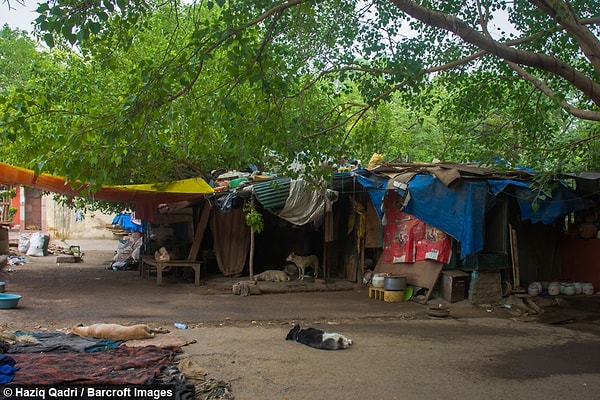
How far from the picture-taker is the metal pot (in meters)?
10.7

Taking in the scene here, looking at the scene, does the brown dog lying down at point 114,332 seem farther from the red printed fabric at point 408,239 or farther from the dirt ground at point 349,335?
the red printed fabric at point 408,239

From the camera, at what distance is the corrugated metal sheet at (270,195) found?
1171 cm

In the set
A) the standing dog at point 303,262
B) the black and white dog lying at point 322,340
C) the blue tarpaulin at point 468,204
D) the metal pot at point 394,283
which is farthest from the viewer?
the standing dog at point 303,262

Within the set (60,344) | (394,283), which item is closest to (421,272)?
(394,283)

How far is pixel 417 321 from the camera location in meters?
9.02

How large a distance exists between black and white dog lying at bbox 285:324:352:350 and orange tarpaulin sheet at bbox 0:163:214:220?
5.34 m

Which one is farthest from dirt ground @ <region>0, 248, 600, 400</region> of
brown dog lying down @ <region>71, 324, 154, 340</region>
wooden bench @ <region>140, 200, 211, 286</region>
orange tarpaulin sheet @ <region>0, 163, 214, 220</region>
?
orange tarpaulin sheet @ <region>0, 163, 214, 220</region>

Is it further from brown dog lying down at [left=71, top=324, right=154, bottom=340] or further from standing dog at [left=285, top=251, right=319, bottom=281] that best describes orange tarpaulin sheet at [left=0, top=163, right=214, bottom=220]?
brown dog lying down at [left=71, top=324, right=154, bottom=340]

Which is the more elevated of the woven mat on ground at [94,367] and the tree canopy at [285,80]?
the tree canopy at [285,80]

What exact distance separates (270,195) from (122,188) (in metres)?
3.07

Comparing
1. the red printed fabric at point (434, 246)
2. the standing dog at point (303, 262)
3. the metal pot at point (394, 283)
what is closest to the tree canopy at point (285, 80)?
the red printed fabric at point (434, 246)

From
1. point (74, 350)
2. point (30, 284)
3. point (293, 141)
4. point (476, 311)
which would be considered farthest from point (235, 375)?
point (30, 284)

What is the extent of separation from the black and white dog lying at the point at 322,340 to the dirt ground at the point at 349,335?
0.12m

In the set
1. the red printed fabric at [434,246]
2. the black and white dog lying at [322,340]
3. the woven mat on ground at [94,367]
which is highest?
the red printed fabric at [434,246]
